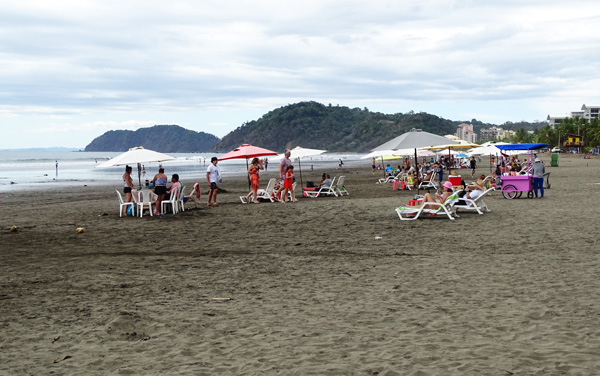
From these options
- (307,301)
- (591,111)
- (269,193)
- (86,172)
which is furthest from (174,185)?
(591,111)

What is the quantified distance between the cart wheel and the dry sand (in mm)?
5634

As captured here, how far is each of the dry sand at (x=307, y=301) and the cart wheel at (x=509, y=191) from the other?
18.5 feet

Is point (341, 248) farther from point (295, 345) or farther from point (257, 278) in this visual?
point (295, 345)

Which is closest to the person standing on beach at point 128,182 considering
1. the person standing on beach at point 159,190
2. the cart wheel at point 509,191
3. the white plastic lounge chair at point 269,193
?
the person standing on beach at point 159,190

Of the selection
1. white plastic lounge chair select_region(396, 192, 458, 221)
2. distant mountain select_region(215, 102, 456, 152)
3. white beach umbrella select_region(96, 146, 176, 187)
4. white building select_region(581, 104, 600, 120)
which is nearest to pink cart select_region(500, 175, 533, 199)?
white plastic lounge chair select_region(396, 192, 458, 221)

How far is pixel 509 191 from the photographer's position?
17172 mm

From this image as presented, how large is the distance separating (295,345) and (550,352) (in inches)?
73.6

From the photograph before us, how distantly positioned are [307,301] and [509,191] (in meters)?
12.8

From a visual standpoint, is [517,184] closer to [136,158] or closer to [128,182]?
[136,158]

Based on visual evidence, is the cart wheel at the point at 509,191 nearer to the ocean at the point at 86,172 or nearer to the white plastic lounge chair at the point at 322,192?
the white plastic lounge chair at the point at 322,192

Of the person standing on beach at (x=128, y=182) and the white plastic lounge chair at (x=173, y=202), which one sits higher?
the person standing on beach at (x=128, y=182)

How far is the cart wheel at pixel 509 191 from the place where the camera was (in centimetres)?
1706

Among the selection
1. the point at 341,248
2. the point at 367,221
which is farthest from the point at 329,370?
the point at 367,221

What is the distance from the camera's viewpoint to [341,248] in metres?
9.14
